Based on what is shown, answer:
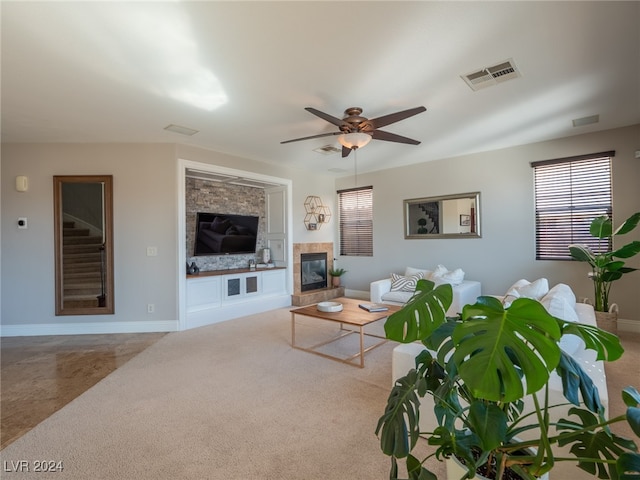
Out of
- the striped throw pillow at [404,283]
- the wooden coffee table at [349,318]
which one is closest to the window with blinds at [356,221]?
the striped throw pillow at [404,283]

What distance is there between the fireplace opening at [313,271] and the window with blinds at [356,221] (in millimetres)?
576

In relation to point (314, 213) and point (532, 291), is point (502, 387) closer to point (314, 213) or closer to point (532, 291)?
point (532, 291)

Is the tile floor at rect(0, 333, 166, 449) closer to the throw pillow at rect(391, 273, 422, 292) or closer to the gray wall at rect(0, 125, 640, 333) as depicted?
the gray wall at rect(0, 125, 640, 333)

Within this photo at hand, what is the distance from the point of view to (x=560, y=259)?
14.4 ft

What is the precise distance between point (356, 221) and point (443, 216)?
1.84m

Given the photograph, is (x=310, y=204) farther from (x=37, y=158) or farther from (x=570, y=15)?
(x=570, y=15)

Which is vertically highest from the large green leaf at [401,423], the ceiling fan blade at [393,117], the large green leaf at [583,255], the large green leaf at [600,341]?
the ceiling fan blade at [393,117]

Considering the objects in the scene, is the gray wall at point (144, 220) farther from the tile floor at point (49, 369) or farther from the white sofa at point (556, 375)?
the white sofa at point (556, 375)

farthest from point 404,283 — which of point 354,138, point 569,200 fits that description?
point 354,138

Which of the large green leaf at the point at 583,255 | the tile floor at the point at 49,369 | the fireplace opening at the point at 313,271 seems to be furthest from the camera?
the fireplace opening at the point at 313,271

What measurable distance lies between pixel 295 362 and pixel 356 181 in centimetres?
438

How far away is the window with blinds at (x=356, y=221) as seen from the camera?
6.45m

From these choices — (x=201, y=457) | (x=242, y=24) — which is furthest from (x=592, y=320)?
(x=242, y=24)

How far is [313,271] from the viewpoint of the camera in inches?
255
